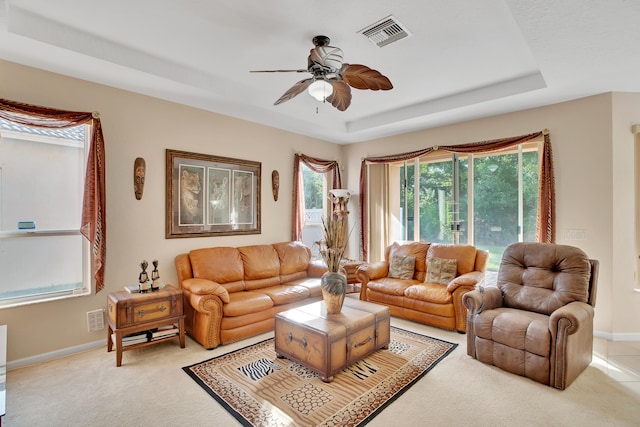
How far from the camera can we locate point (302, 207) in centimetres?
545

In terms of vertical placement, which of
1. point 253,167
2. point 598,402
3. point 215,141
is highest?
point 215,141

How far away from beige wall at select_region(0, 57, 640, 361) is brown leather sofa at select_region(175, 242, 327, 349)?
0.42 metres

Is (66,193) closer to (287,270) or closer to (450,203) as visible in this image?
(287,270)

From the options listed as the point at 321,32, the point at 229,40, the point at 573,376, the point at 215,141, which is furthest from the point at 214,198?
the point at 573,376

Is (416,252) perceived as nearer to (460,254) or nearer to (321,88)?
(460,254)

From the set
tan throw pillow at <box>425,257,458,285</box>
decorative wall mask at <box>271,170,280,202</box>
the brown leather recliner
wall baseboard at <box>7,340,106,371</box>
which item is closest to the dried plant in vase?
the brown leather recliner

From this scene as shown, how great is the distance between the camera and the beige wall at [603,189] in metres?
3.56

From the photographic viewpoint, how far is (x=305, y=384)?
258cm

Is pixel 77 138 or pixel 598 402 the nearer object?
pixel 598 402

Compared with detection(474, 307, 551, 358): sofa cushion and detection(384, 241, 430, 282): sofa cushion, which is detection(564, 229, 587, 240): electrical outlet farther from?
detection(384, 241, 430, 282): sofa cushion

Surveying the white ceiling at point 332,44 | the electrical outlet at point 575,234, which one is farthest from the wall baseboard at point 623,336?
the white ceiling at point 332,44

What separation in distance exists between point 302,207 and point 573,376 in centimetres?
399

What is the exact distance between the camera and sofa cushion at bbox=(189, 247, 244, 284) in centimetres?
383

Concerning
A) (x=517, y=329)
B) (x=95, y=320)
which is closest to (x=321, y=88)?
(x=517, y=329)
